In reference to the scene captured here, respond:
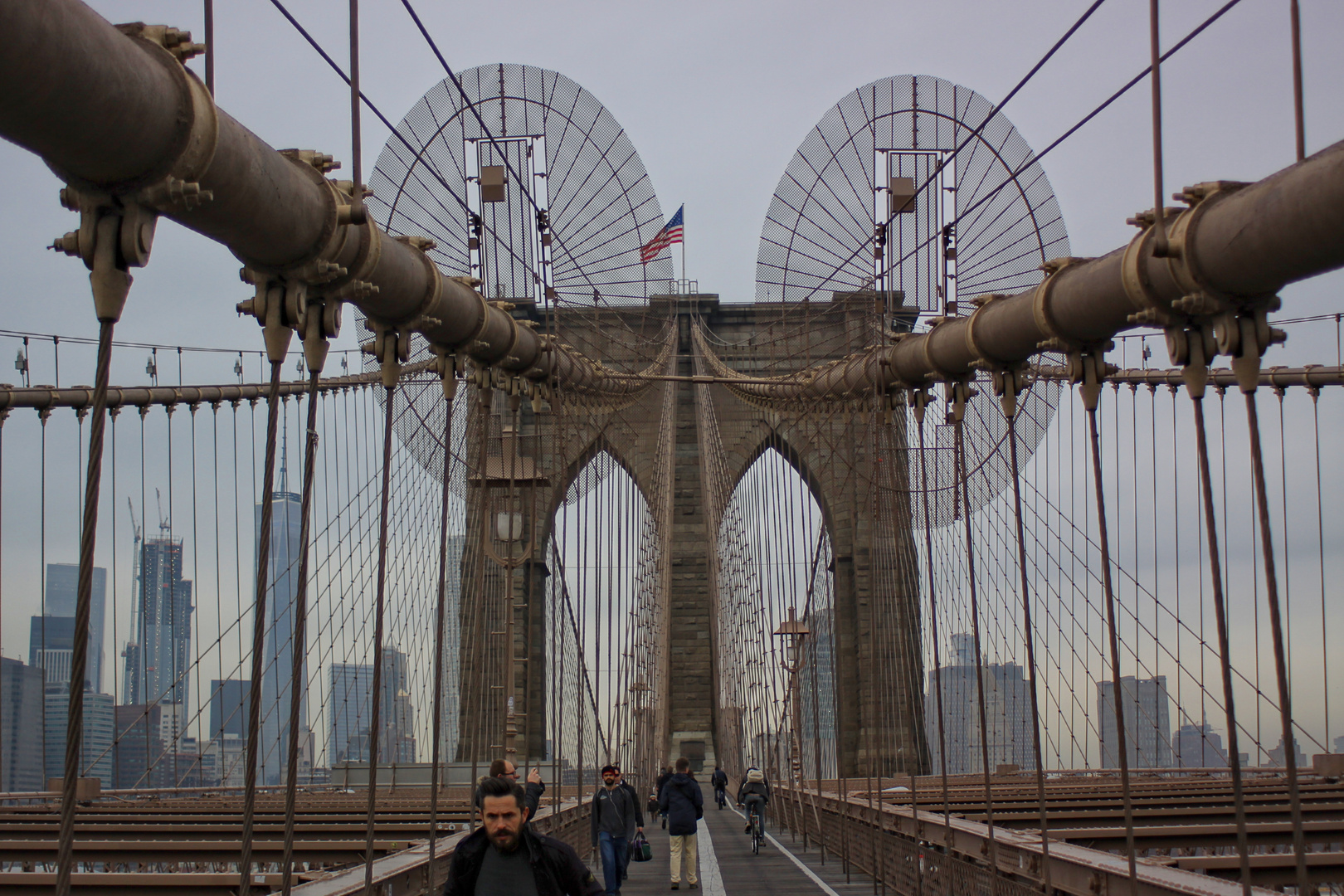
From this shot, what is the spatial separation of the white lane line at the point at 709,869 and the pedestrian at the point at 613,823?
118 cm

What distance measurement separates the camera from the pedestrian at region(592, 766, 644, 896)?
8.72 metres

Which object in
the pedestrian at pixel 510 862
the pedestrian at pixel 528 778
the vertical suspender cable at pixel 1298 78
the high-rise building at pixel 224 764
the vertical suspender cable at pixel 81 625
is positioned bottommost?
the high-rise building at pixel 224 764

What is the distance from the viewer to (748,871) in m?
11.2

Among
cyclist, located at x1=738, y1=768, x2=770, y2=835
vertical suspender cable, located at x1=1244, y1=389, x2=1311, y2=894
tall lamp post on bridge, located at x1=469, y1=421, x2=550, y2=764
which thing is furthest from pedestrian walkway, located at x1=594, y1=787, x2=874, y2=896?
vertical suspender cable, located at x1=1244, y1=389, x2=1311, y2=894

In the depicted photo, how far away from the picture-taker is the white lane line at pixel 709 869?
9.93 meters

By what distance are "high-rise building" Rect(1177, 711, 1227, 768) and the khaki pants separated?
23.9 feet

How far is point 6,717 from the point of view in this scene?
1185 inches

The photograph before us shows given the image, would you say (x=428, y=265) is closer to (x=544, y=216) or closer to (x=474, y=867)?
(x=474, y=867)

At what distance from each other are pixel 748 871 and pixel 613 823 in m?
3.00

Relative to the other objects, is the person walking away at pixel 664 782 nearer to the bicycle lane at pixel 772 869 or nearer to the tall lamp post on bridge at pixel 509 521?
the bicycle lane at pixel 772 869

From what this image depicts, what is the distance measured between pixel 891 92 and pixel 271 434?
670 inches

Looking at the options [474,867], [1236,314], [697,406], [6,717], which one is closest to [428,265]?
[474,867]

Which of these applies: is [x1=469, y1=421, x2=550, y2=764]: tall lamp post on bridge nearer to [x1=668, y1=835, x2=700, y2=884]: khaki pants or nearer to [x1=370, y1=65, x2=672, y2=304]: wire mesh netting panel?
[x1=668, y1=835, x2=700, y2=884]: khaki pants

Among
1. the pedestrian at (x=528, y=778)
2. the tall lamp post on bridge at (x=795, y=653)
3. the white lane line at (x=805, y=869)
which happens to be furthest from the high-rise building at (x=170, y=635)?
the tall lamp post on bridge at (x=795, y=653)
